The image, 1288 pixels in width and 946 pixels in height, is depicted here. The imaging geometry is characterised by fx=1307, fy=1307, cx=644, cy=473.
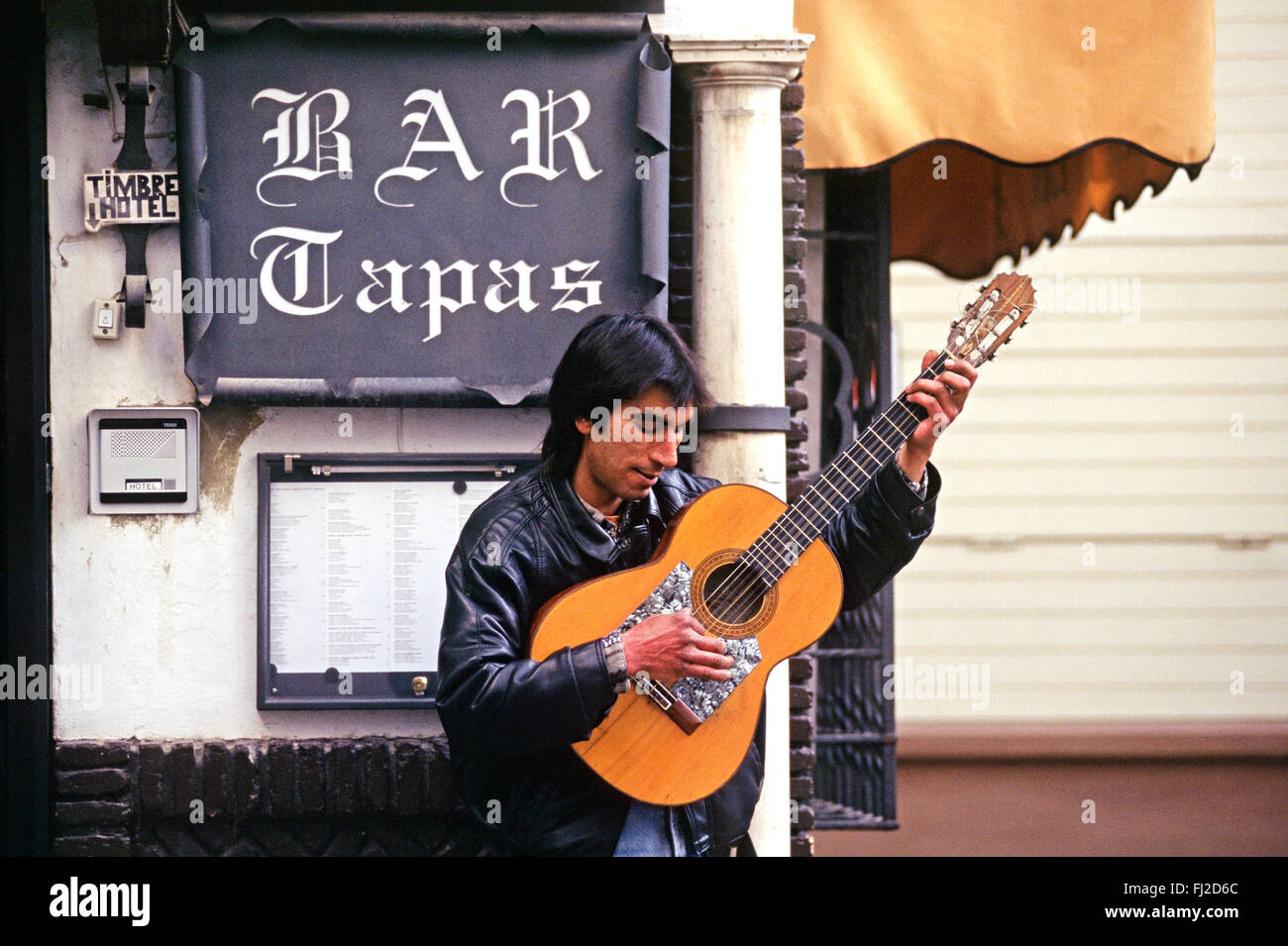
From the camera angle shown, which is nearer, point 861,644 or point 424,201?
point 424,201

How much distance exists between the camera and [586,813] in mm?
2760

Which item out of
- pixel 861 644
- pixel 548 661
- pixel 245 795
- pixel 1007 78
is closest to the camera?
pixel 548 661

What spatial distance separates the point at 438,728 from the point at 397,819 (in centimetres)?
27

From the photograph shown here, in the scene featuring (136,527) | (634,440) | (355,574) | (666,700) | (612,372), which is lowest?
(666,700)

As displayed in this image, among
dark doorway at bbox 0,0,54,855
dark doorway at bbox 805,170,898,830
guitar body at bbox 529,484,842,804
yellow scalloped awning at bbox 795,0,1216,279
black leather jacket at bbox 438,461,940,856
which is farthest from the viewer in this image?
dark doorway at bbox 805,170,898,830

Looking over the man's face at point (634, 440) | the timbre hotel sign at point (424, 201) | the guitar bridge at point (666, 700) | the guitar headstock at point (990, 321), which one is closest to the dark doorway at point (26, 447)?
the timbre hotel sign at point (424, 201)

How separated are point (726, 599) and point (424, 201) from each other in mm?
1510

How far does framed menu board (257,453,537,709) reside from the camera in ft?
11.8

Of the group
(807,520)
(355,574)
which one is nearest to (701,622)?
(807,520)

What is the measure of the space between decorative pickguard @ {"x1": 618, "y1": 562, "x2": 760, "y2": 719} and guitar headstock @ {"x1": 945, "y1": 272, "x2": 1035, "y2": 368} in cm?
79

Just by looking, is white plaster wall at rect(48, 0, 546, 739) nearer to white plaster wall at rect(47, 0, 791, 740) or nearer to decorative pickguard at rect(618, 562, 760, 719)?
white plaster wall at rect(47, 0, 791, 740)

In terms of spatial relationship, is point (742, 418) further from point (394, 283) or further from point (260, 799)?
point (260, 799)

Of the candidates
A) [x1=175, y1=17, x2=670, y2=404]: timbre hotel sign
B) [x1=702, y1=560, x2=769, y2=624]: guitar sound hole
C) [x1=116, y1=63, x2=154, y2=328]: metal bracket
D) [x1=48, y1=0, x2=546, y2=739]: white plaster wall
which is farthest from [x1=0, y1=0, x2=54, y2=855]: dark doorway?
[x1=702, y1=560, x2=769, y2=624]: guitar sound hole

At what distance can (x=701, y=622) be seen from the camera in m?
2.82
